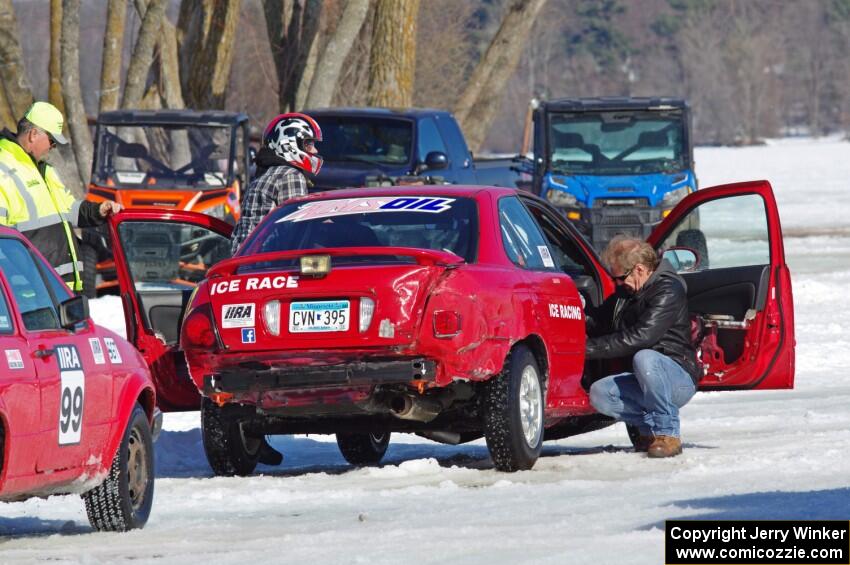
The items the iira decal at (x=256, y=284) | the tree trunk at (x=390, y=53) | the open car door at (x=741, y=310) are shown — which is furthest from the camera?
the tree trunk at (x=390, y=53)

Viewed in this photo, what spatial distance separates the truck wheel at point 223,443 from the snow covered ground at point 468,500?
22 centimetres

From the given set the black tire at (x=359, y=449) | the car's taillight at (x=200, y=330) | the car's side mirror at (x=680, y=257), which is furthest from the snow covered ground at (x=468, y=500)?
the car's side mirror at (x=680, y=257)

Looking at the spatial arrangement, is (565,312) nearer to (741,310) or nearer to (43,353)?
(741,310)

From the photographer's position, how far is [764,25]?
176750mm

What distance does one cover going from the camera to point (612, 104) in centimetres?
2352

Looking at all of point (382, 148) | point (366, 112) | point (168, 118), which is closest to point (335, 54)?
point (366, 112)

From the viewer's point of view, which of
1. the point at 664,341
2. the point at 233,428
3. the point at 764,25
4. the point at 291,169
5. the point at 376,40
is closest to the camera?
the point at 233,428

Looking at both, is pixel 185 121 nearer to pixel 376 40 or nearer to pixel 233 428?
pixel 376 40

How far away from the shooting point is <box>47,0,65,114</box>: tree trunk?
26.2m

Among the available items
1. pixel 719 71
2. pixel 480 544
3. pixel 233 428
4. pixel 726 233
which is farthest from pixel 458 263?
pixel 719 71

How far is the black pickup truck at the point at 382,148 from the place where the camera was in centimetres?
2027

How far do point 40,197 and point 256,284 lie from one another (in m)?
1.93

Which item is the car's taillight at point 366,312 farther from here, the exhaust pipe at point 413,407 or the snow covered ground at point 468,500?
the snow covered ground at point 468,500

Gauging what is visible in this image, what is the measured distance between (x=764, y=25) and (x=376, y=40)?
15382cm
